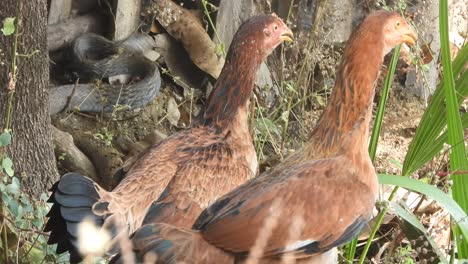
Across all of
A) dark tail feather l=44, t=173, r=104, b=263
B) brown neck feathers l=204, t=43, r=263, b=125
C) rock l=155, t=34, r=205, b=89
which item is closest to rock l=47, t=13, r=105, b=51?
rock l=155, t=34, r=205, b=89

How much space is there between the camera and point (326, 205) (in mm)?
3668

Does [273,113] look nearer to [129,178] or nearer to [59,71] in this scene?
[59,71]

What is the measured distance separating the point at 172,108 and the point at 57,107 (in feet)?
2.78

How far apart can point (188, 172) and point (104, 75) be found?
261cm

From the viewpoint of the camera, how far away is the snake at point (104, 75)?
6578mm

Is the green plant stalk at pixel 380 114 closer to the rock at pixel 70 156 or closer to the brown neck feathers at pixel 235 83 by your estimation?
the brown neck feathers at pixel 235 83

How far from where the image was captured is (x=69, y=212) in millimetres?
3742

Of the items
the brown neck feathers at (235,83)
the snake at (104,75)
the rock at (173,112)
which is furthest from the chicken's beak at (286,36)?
the rock at (173,112)

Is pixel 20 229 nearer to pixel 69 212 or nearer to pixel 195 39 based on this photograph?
pixel 69 212

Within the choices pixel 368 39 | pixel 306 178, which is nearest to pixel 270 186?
pixel 306 178

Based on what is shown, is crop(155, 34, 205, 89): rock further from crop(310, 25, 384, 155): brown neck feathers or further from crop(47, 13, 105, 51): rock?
crop(310, 25, 384, 155): brown neck feathers

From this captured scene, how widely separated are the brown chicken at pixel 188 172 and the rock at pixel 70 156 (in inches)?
59.1

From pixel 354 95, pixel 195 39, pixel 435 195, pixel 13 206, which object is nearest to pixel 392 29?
pixel 354 95

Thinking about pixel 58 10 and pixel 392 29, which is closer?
pixel 392 29
